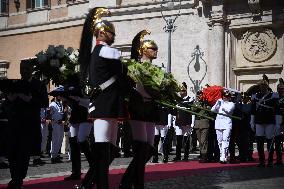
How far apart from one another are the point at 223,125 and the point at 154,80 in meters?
7.00

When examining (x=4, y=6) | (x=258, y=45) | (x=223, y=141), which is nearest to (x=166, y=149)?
(x=223, y=141)

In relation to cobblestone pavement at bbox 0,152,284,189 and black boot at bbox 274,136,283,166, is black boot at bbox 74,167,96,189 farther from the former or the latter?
black boot at bbox 274,136,283,166

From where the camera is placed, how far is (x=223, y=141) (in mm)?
13281

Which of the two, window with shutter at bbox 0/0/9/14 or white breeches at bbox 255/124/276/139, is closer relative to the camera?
white breeches at bbox 255/124/276/139

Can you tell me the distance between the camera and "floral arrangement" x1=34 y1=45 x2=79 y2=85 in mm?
8156

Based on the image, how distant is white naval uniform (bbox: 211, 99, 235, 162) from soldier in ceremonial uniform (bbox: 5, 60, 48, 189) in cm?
685

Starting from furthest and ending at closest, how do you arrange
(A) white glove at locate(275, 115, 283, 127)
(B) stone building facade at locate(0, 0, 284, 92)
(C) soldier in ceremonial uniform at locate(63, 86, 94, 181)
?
(B) stone building facade at locate(0, 0, 284, 92) → (A) white glove at locate(275, 115, 283, 127) → (C) soldier in ceremonial uniform at locate(63, 86, 94, 181)

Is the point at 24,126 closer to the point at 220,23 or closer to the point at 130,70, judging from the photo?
the point at 130,70

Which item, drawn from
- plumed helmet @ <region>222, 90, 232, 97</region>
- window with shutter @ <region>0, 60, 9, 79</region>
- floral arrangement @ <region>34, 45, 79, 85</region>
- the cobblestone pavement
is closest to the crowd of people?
floral arrangement @ <region>34, 45, 79, 85</region>

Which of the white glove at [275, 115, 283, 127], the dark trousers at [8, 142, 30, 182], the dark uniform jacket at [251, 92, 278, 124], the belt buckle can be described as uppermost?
the belt buckle

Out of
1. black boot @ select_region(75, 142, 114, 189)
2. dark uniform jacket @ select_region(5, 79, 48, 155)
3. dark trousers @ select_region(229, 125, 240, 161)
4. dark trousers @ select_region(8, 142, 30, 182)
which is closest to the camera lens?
black boot @ select_region(75, 142, 114, 189)

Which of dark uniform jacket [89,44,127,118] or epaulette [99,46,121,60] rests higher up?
epaulette [99,46,121,60]

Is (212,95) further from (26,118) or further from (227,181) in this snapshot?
(26,118)

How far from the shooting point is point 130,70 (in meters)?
6.44
